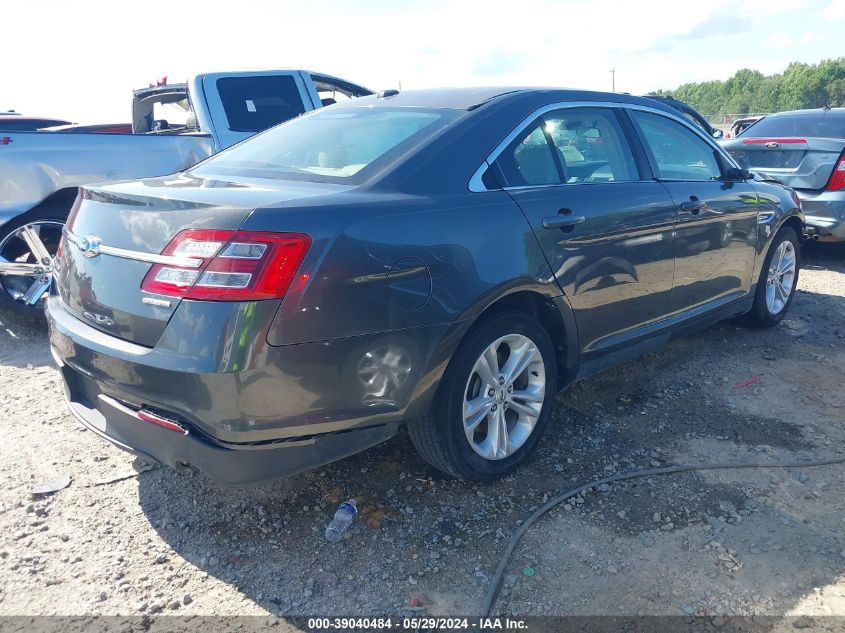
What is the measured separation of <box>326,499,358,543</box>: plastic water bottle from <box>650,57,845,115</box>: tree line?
213 feet

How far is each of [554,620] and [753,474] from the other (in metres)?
1.41

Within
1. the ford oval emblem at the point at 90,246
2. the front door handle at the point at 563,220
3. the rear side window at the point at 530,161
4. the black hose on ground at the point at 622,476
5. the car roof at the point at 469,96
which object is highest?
the car roof at the point at 469,96

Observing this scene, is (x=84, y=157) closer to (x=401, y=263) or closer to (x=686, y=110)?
(x=401, y=263)

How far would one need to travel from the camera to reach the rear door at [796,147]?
23.0ft

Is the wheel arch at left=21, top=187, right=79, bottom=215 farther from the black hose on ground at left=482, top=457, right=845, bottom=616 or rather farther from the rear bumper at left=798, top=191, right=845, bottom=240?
the rear bumper at left=798, top=191, right=845, bottom=240

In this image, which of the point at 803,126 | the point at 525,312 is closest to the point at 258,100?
the point at 525,312

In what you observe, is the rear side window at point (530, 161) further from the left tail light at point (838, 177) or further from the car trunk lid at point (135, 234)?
the left tail light at point (838, 177)

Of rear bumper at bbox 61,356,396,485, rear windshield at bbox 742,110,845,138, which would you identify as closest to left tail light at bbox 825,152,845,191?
rear windshield at bbox 742,110,845,138

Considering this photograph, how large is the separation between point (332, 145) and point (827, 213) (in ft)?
19.0

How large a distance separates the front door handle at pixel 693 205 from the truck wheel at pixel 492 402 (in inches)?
53.4

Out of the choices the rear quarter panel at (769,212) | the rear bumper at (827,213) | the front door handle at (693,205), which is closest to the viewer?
the front door handle at (693,205)

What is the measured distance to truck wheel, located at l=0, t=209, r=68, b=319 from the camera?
4.89 metres

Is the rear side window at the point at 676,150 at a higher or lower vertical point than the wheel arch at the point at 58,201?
higher

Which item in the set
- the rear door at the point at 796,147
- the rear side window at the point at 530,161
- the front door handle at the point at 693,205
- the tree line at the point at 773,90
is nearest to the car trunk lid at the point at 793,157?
the rear door at the point at 796,147
